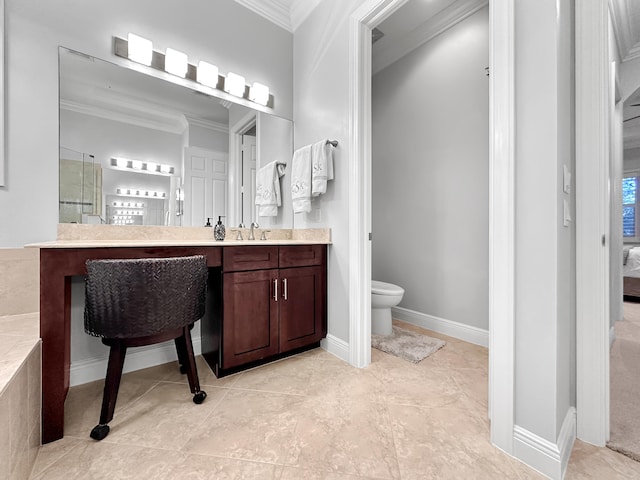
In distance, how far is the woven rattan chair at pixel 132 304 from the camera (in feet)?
3.72

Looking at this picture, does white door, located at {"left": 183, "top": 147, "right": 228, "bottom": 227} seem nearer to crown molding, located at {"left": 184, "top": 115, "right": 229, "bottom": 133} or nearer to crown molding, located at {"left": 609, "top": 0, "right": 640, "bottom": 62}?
crown molding, located at {"left": 184, "top": 115, "right": 229, "bottom": 133}

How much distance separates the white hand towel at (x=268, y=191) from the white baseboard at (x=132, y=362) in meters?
1.11

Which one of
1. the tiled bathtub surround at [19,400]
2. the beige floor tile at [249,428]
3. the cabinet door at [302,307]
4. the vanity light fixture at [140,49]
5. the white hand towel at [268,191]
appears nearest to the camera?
the tiled bathtub surround at [19,400]

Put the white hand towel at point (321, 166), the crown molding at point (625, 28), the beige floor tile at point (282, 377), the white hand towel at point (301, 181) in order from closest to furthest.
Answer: the beige floor tile at point (282, 377), the white hand towel at point (321, 166), the white hand towel at point (301, 181), the crown molding at point (625, 28)

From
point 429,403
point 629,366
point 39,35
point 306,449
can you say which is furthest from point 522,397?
point 39,35

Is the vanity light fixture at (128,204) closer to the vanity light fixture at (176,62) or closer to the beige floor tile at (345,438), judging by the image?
the vanity light fixture at (176,62)

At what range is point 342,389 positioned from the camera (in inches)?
59.8

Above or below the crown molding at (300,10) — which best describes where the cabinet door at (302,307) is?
below

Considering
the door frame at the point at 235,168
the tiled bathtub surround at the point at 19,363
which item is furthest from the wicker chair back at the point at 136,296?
the door frame at the point at 235,168

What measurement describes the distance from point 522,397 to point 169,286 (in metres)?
1.51

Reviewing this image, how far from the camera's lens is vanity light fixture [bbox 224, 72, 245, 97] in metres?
2.08

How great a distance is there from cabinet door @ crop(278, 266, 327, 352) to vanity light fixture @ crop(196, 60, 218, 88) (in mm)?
1475

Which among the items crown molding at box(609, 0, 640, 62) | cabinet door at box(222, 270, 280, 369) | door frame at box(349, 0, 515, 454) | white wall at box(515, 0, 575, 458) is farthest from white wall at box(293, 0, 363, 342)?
crown molding at box(609, 0, 640, 62)

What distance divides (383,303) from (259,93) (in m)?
1.99
